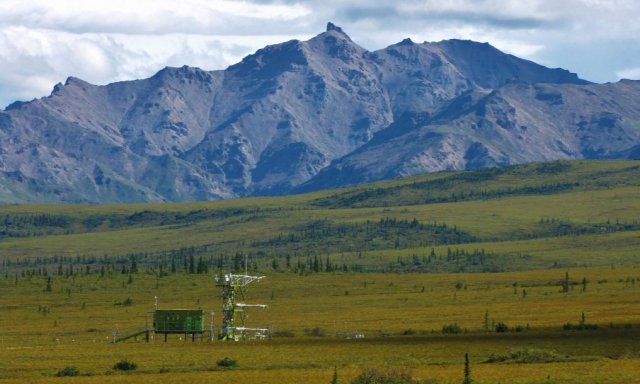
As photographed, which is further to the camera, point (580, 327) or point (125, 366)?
point (580, 327)

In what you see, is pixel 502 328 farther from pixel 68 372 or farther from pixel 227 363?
pixel 68 372

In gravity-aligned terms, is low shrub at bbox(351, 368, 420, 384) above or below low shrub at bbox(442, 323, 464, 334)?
below

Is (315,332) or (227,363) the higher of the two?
(315,332)

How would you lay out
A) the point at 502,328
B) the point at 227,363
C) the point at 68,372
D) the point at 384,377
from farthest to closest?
the point at 502,328
the point at 227,363
the point at 68,372
the point at 384,377

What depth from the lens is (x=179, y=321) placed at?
425 feet

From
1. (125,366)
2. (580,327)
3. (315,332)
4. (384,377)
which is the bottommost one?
(125,366)

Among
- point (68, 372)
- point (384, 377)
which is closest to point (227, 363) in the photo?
point (68, 372)

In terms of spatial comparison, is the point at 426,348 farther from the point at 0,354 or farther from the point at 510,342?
the point at 0,354

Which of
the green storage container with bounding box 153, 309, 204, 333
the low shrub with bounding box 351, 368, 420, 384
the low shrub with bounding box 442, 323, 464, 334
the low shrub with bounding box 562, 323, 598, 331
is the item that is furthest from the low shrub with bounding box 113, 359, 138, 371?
the low shrub with bounding box 562, 323, 598, 331

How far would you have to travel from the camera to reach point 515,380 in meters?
79.6

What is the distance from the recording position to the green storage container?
12900cm

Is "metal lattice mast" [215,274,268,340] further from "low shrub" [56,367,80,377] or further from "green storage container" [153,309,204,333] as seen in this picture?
"low shrub" [56,367,80,377]

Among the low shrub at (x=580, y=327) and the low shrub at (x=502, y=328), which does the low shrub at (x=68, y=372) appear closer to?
the low shrub at (x=502, y=328)

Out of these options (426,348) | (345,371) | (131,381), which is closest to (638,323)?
(426,348)
